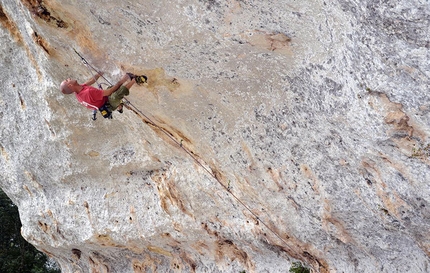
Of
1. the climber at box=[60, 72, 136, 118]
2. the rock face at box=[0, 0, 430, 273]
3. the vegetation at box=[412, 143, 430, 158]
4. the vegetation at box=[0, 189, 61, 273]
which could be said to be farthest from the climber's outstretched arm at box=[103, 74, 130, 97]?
the vegetation at box=[0, 189, 61, 273]

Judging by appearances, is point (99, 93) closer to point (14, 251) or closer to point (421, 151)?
point (421, 151)

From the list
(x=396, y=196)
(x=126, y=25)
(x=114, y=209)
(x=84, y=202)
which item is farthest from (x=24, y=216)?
(x=396, y=196)

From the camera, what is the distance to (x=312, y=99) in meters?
5.18

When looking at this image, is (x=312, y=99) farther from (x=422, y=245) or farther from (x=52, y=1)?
(x=52, y=1)

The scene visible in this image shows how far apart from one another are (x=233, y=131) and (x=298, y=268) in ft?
7.54

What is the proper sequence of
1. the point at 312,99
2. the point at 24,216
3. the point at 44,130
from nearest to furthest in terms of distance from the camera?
the point at 312,99, the point at 44,130, the point at 24,216

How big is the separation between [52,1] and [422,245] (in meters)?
4.76

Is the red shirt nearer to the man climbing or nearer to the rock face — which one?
the man climbing

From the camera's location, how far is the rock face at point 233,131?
4.55 metres

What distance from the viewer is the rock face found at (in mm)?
4547

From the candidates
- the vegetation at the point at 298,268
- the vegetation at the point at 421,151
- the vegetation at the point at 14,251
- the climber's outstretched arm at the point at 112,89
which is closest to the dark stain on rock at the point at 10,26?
the climber's outstretched arm at the point at 112,89

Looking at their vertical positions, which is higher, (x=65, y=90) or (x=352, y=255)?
(x=65, y=90)

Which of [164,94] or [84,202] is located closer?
[164,94]

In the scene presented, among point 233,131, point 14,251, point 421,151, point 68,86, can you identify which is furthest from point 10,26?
point 14,251
